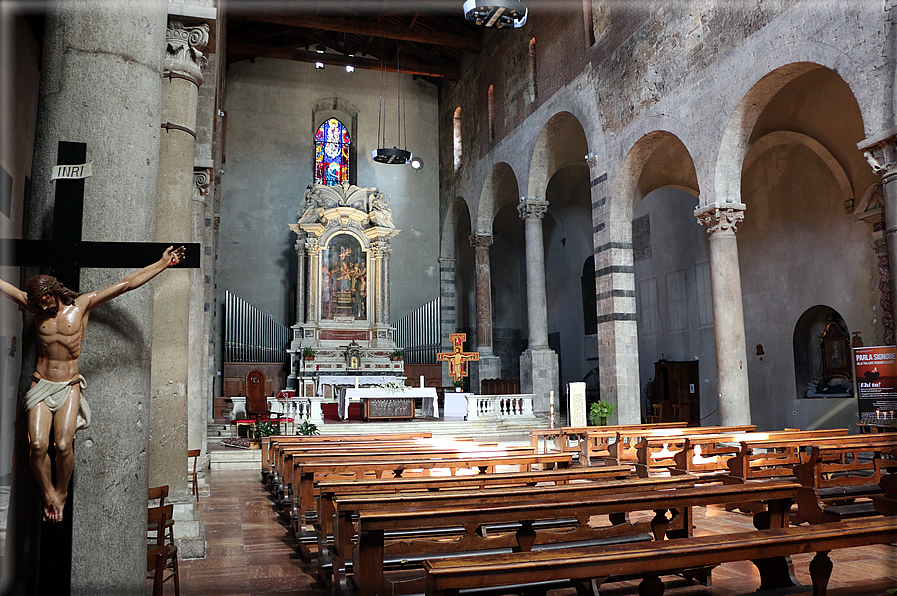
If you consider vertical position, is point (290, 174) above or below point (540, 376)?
above

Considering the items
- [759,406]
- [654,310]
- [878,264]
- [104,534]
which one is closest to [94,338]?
[104,534]

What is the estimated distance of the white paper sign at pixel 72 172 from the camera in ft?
9.05

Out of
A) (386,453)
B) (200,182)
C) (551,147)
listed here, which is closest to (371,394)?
(200,182)

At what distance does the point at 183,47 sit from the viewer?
5.39 metres

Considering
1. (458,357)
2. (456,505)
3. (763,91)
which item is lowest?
(456,505)

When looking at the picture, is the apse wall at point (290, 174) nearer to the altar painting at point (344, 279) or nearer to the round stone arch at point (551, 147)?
the altar painting at point (344, 279)

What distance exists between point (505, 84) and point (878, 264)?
31.6ft

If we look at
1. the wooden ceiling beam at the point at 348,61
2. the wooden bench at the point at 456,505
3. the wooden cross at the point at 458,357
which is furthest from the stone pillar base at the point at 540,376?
the wooden bench at the point at 456,505

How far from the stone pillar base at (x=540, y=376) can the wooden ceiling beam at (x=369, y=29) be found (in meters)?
9.12

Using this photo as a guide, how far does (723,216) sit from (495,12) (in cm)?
524

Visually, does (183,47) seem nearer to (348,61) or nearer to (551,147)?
(551,147)

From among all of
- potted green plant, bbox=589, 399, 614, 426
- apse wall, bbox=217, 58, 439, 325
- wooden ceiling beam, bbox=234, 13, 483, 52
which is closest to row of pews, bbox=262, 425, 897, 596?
potted green plant, bbox=589, 399, 614, 426

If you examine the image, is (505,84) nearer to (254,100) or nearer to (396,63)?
(396,63)

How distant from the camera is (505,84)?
17.1 metres
